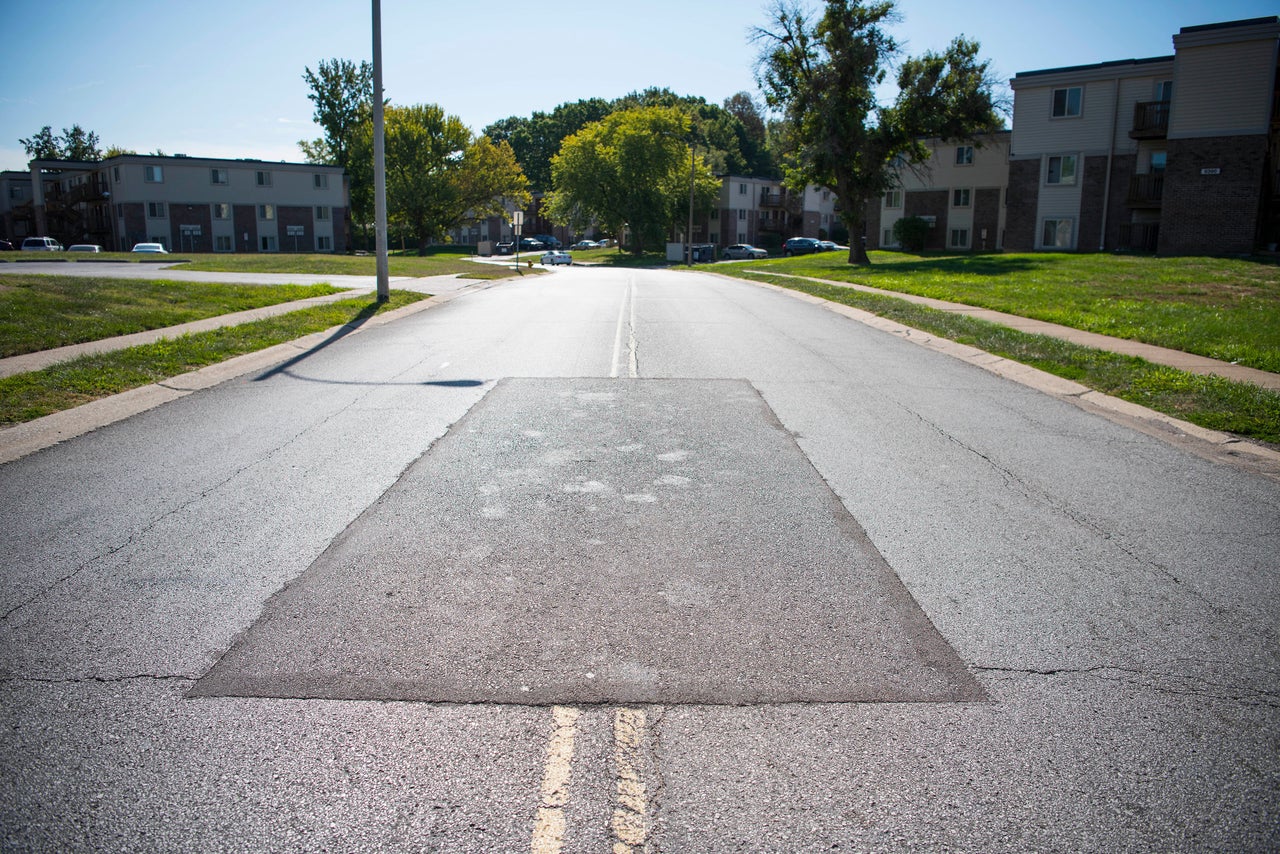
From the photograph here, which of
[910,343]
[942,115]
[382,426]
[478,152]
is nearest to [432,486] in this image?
[382,426]

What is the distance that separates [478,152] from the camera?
83.4 metres

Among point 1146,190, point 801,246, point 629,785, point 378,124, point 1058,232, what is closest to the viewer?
point 629,785

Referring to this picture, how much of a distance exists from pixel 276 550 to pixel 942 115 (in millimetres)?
43772

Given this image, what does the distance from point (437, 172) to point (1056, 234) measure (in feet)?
184

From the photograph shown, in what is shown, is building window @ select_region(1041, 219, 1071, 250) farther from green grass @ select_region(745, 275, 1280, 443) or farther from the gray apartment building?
the gray apartment building

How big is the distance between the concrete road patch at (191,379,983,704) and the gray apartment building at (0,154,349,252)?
72.4 metres

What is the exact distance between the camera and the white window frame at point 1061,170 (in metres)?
43.8

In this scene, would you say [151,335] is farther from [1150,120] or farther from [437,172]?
[437,172]

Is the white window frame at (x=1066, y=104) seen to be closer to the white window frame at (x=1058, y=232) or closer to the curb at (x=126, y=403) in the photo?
the white window frame at (x=1058, y=232)

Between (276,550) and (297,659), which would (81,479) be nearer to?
(276,550)

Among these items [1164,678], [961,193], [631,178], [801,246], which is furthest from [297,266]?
[801,246]

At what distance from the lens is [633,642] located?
13.2 feet

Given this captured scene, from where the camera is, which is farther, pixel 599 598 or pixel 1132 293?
pixel 1132 293

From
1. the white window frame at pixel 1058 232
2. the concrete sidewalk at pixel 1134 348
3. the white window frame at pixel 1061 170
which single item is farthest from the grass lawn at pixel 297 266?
the white window frame at pixel 1061 170
